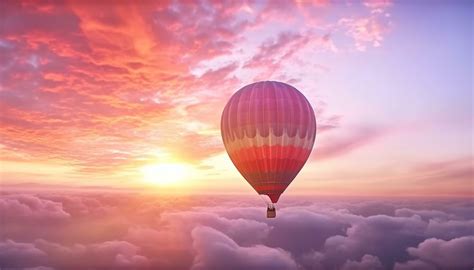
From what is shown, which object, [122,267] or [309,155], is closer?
[309,155]

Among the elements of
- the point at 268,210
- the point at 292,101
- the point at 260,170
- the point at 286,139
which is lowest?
the point at 268,210

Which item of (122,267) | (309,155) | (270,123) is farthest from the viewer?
(122,267)

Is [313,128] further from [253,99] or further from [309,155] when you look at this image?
[253,99]

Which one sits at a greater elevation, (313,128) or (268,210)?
(313,128)

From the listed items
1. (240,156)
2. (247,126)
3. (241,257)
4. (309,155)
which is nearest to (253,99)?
(247,126)
